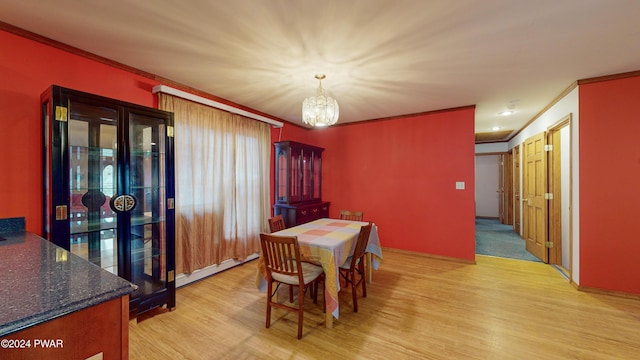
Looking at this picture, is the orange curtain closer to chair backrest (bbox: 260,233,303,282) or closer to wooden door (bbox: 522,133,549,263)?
chair backrest (bbox: 260,233,303,282)

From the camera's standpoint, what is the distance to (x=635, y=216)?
264 cm

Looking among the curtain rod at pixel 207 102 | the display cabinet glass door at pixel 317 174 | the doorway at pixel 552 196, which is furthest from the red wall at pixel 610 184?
the curtain rod at pixel 207 102

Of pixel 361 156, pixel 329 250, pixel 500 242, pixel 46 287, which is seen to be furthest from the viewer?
pixel 500 242

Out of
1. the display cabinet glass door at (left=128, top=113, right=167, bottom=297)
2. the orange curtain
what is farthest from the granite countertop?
the orange curtain

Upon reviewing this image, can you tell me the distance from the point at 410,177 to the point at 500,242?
257cm

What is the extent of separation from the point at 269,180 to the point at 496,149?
6.73m

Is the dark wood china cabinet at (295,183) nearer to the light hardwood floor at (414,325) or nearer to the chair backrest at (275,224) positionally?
the chair backrest at (275,224)

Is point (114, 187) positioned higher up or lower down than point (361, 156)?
lower down

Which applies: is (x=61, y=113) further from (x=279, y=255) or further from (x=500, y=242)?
(x=500, y=242)

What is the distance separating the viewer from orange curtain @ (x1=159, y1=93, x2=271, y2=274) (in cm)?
297

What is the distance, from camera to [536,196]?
416 cm

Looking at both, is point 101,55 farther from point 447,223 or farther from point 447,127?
point 447,223

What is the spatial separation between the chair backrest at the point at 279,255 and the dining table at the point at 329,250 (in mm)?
199

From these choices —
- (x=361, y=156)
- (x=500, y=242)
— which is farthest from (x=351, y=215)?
(x=500, y=242)
